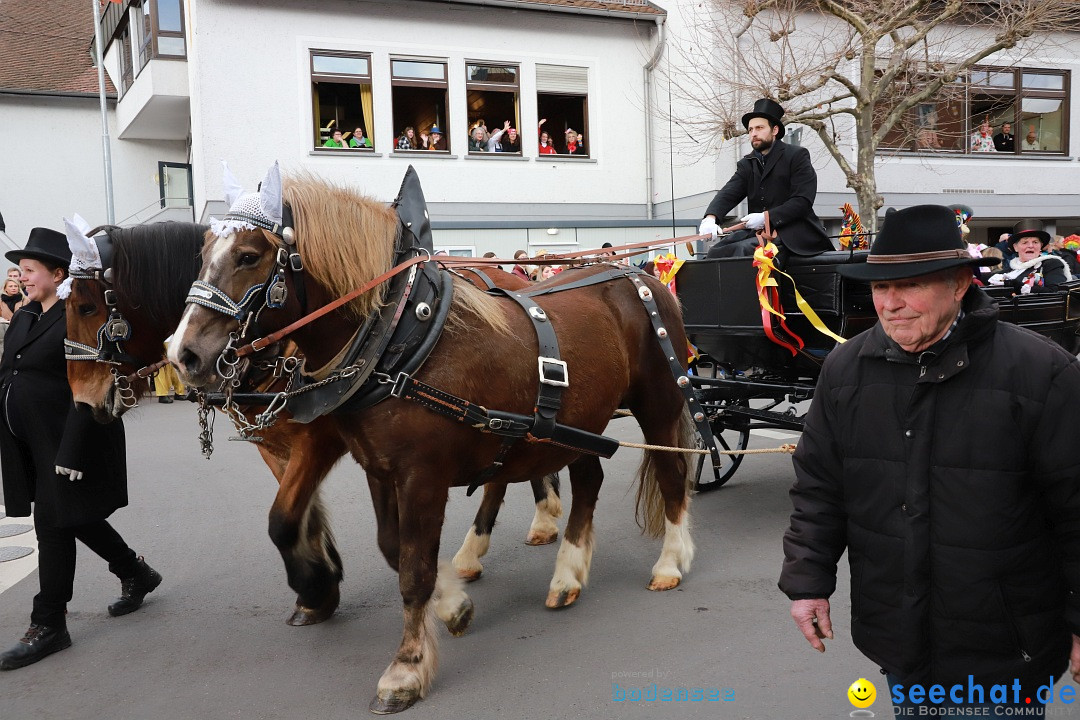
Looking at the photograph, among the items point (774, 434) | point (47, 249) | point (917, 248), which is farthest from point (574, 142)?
point (917, 248)

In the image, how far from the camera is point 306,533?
403cm

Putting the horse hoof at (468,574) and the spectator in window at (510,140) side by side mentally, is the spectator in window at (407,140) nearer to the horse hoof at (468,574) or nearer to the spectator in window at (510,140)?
the spectator in window at (510,140)

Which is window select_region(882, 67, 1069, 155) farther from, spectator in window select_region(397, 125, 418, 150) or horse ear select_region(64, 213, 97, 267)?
horse ear select_region(64, 213, 97, 267)

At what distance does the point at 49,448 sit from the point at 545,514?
112 inches

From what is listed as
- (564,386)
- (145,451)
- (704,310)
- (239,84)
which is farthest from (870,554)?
(239,84)

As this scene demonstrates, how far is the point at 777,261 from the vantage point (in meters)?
4.96

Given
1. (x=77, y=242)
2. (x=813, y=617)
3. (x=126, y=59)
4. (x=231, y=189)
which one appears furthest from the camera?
(x=126, y=59)

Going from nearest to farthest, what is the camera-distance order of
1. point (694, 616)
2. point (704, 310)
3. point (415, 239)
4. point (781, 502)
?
point (415, 239) → point (694, 616) → point (704, 310) → point (781, 502)

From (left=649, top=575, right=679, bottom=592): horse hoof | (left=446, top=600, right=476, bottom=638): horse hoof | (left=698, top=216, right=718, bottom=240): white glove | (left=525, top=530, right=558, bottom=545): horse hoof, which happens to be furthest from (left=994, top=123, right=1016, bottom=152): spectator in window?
(left=446, top=600, right=476, bottom=638): horse hoof

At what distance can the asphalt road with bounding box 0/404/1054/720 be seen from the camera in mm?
3260

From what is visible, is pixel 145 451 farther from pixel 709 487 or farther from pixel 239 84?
pixel 239 84

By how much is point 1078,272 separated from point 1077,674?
288 inches

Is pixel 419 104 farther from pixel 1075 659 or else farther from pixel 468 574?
pixel 1075 659

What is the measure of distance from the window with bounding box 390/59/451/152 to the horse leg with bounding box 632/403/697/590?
42.8 ft
